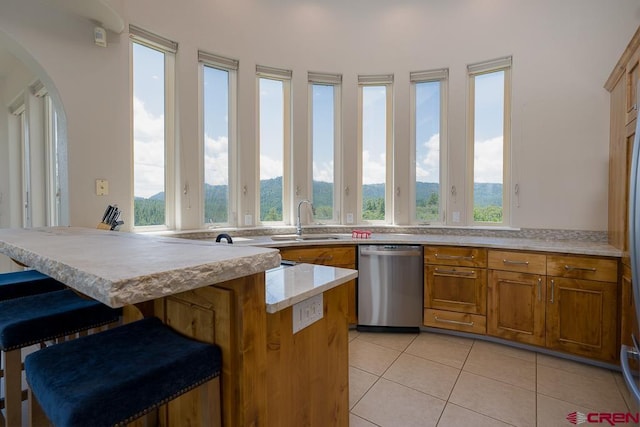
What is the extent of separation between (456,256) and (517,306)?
0.59 metres

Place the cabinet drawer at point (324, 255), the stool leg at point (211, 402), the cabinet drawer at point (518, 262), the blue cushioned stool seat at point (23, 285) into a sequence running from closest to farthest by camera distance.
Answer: the stool leg at point (211, 402) → the blue cushioned stool seat at point (23, 285) → the cabinet drawer at point (518, 262) → the cabinet drawer at point (324, 255)

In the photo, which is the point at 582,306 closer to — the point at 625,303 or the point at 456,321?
the point at 625,303

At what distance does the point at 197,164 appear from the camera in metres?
3.12

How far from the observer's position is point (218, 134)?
11.1 feet

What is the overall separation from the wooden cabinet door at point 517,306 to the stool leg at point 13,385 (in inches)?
118

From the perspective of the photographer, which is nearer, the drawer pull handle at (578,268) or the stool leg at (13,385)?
the stool leg at (13,385)

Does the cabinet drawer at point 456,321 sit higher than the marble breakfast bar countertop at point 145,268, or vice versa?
the marble breakfast bar countertop at point 145,268

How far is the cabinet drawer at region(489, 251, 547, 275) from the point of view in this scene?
2496 millimetres

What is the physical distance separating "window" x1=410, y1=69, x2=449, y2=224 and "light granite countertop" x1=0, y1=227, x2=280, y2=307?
2985 millimetres

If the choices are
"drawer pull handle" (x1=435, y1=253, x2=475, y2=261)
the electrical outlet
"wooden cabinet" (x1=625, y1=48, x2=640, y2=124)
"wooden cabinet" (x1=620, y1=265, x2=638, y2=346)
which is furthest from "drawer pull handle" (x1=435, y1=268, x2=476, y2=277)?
the electrical outlet

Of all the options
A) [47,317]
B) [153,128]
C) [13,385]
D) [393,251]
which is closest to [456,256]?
[393,251]

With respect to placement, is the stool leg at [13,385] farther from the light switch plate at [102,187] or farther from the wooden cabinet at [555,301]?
the wooden cabinet at [555,301]

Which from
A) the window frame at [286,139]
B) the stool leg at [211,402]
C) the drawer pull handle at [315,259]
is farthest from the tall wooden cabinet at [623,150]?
the window frame at [286,139]

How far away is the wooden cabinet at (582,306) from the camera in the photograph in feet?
7.34
